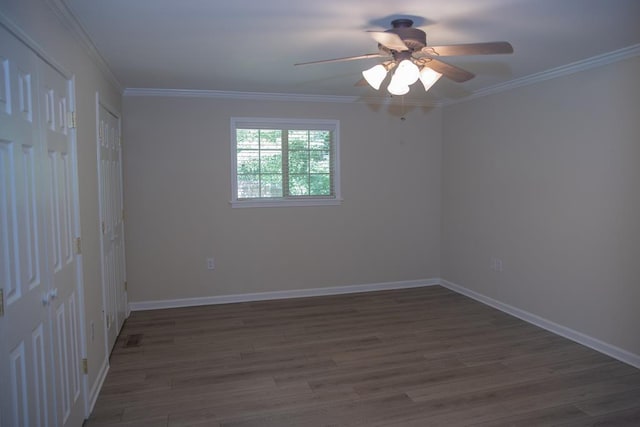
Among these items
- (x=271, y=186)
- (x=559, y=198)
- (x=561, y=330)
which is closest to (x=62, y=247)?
(x=271, y=186)

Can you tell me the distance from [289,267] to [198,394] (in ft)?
7.59

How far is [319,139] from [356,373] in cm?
283

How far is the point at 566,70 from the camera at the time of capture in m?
3.73

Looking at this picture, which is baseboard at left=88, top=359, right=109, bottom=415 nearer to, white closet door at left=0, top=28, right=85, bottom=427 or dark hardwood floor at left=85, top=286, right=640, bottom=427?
dark hardwood floor at left=85, top=286, right=640, bottom=427

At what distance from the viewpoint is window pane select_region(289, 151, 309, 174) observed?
5.09 metres

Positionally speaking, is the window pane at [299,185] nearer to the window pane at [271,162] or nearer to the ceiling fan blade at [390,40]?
the window pane at [271,162]

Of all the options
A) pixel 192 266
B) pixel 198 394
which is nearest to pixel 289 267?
pixel 192 266

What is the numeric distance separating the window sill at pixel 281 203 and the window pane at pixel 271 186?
3.5 inches

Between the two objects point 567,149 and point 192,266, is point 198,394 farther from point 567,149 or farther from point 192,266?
point 567,149

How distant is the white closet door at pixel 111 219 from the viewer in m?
3.41

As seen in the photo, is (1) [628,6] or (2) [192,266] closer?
(1) [628,6]

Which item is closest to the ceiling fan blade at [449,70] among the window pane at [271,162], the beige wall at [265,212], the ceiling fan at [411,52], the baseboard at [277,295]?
the ceiling fan at [411,52]

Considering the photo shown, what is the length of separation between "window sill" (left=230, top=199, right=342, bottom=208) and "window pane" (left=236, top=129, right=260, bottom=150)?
618 millimetres

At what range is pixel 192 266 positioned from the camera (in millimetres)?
4836
